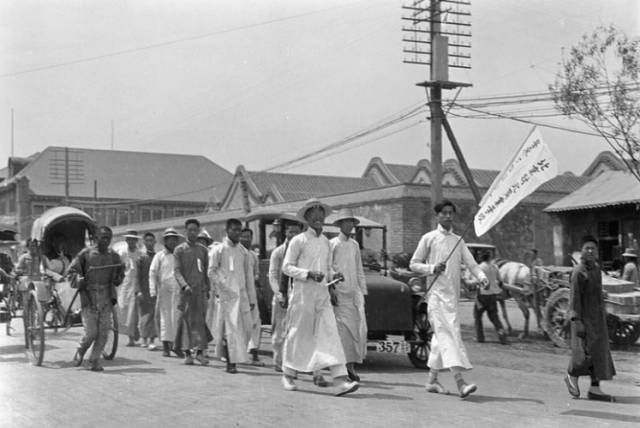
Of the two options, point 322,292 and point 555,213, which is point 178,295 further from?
point 555,213

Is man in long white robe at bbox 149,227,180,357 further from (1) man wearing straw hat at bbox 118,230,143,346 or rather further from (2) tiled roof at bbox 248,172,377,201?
(2) tiled roof at bbox 248,172,377,201

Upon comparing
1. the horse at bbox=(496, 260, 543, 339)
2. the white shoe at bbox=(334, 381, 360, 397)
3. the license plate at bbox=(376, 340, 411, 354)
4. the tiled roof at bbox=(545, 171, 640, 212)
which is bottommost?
the white shoe at bbox=(334, 381, 360, 397)

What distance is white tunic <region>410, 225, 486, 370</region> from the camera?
8.16 metres

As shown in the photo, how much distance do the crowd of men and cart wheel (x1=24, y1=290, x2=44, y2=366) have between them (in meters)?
0.47

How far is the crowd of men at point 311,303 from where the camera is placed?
8344 mm

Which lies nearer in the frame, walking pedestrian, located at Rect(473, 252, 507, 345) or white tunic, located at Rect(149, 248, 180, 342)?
white tunic, located at Rect(149, 248, 180, 342)

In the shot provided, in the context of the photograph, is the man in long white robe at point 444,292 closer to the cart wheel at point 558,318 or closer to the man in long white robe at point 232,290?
the man in long white robe at point 232,290

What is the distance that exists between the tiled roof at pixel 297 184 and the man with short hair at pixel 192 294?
3749cm

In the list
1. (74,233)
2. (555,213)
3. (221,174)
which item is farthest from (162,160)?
(74,233)

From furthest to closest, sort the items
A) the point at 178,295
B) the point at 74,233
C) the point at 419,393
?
the point at 74,233 < the point at 178,295 < the point at 419,393

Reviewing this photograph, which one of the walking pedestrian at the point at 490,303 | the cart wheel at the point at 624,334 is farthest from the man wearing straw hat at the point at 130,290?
the cart wheel at the point at 624,334

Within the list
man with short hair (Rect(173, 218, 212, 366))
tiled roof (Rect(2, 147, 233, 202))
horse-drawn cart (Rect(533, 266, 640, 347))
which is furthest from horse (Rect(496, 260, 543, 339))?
tiled roof (Rect(2, 147, 233, 202))

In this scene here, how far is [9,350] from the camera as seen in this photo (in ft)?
39.4

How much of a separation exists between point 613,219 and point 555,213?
2.68m
